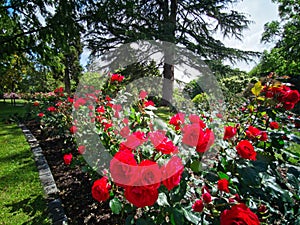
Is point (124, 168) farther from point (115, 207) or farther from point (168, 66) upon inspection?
point (168, 66)

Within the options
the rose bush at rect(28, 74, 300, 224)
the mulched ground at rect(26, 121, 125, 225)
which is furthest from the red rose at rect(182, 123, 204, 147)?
the mulched ground at rect(26, 121, 125, 225)

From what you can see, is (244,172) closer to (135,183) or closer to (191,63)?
(135,183)

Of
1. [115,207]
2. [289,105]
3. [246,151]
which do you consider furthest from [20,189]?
[289,105]

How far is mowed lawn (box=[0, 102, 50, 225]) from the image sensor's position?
6.26 ft

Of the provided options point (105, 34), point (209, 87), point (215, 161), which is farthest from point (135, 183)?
point (105, 34)

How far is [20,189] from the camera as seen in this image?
8.02 ft

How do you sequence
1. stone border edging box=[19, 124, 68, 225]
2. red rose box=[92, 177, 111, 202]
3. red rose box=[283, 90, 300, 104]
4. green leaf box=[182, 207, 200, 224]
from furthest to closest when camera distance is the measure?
stone border edging box=[19, 124, 68, 225] → red rose box=[283, 90, 300, 104] → red rose box=[92, 177, 111, 202] → green leaf box=[182, 207, 200, 224]

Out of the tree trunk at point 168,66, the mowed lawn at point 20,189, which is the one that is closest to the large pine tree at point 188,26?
the tree trunk at point 168,66

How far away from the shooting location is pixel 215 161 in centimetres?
129

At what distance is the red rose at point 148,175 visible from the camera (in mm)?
745

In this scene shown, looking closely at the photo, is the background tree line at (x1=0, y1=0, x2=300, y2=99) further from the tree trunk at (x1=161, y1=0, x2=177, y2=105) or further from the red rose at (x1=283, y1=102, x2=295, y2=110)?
the red rose at (x1=283, y1=102, x2=295, y2=110)

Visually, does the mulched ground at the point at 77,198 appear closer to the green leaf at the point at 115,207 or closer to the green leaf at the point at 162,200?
the green leaf at the point at 115,207

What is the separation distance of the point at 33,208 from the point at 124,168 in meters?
1.80

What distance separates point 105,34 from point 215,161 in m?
10.4
